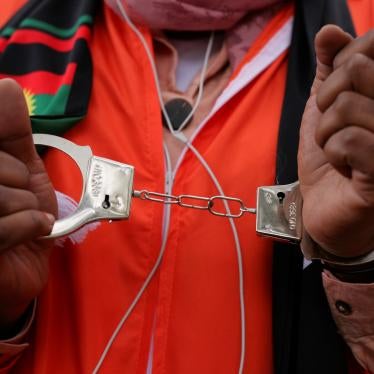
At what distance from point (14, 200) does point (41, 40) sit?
397 mm

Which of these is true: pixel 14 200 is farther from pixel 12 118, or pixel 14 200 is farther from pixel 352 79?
pixel 352 79

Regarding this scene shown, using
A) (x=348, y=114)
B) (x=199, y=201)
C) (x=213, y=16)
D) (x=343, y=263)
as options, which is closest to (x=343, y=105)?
(x=348, y=114)

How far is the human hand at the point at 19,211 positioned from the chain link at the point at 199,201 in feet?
0.38

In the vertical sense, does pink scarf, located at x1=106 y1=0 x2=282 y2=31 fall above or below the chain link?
above

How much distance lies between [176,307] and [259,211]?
162mm

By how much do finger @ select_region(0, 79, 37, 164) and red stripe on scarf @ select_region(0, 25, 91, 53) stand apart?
0.30 m

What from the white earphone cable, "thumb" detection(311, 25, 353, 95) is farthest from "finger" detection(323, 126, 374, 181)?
the white earphone cable

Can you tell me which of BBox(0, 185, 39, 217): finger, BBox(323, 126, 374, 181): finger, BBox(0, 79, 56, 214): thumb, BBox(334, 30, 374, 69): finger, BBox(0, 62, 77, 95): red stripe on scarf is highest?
BBox(0, 62, 77, 95): red stripe on scarf

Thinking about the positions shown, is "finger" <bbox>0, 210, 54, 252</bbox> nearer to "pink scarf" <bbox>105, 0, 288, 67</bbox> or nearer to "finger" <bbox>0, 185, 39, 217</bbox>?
"finger" <bbox>0, 185, 39, 217</bbox>

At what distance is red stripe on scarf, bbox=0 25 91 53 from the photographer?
91 cm

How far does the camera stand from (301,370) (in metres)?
0.72

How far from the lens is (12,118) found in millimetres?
625

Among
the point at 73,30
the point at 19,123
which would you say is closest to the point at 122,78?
the point at 73,30

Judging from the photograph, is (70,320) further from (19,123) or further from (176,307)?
(19,123)
